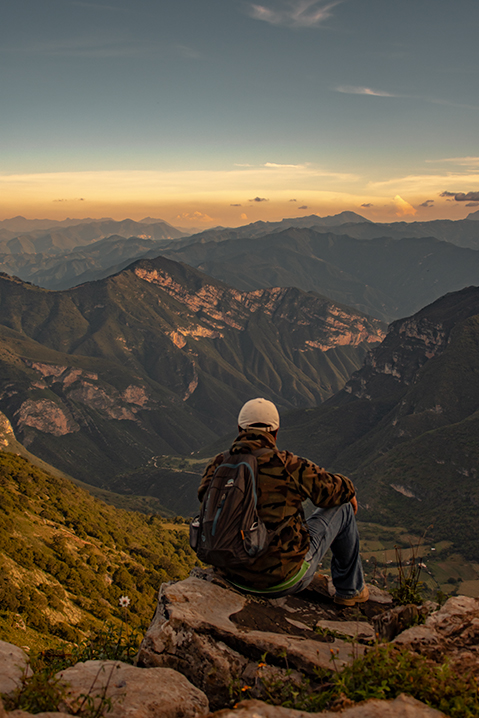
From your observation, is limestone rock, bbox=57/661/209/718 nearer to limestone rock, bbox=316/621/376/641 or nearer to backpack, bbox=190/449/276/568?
backpack, bbox=190/449/276/568

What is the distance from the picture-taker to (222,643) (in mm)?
7438

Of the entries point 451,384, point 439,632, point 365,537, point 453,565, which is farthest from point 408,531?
point 439,632

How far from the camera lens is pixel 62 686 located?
6.13 meters

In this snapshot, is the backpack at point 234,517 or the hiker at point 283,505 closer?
the backpack at point 234,517

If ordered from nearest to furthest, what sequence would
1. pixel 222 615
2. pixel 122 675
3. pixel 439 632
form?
pixel 122 675 → pixel 439 632 → pixel 222 615

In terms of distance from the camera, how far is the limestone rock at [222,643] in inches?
276

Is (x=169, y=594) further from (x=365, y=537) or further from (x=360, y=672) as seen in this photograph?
(x=365, y=537)

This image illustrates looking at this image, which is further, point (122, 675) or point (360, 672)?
point (122, 675)

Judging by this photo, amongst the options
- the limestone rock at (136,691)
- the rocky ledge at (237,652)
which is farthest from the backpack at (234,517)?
the limestone rock at (136,691)

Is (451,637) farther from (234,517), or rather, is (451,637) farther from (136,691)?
(136,691)

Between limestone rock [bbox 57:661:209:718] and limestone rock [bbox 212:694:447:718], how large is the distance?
1.11 metres

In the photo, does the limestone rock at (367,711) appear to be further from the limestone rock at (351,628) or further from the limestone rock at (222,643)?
the limestone rock at (351,628)

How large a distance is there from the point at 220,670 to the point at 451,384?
18927 centimetres

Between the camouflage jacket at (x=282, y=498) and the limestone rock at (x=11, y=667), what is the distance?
3716mm
